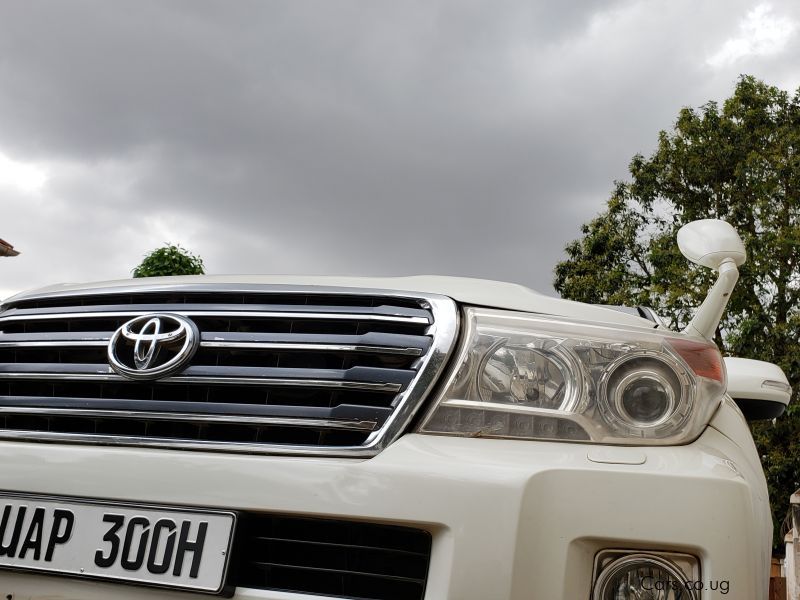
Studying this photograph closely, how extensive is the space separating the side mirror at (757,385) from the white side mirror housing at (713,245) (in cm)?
35

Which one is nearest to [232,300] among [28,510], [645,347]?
[28,510]

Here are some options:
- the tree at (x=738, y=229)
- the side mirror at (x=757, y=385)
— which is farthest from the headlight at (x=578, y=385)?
the tree at (x=738, y=229)

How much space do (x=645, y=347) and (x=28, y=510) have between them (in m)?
1.30

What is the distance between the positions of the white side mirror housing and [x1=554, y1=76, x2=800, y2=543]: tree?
666 inches

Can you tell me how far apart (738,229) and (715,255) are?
1891 cm

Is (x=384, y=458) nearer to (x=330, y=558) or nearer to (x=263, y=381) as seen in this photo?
(x=330, y=558)

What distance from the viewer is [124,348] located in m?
1.91

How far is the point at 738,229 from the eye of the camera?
1969 centimetres

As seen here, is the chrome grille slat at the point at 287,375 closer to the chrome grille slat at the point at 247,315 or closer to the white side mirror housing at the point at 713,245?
the chrome grille slat at the point at 247,315

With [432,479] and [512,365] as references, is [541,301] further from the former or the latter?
[432,479]

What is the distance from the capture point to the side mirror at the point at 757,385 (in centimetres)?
246

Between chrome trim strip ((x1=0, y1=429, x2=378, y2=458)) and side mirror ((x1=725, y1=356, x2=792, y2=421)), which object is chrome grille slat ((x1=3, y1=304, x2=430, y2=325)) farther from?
side mirror ((x1=725, y1=356, x2=792, y2=421))

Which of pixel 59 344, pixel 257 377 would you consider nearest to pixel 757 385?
pixel 257 377

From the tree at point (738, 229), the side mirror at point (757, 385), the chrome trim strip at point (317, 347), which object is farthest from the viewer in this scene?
the tree at point (738, 229)
